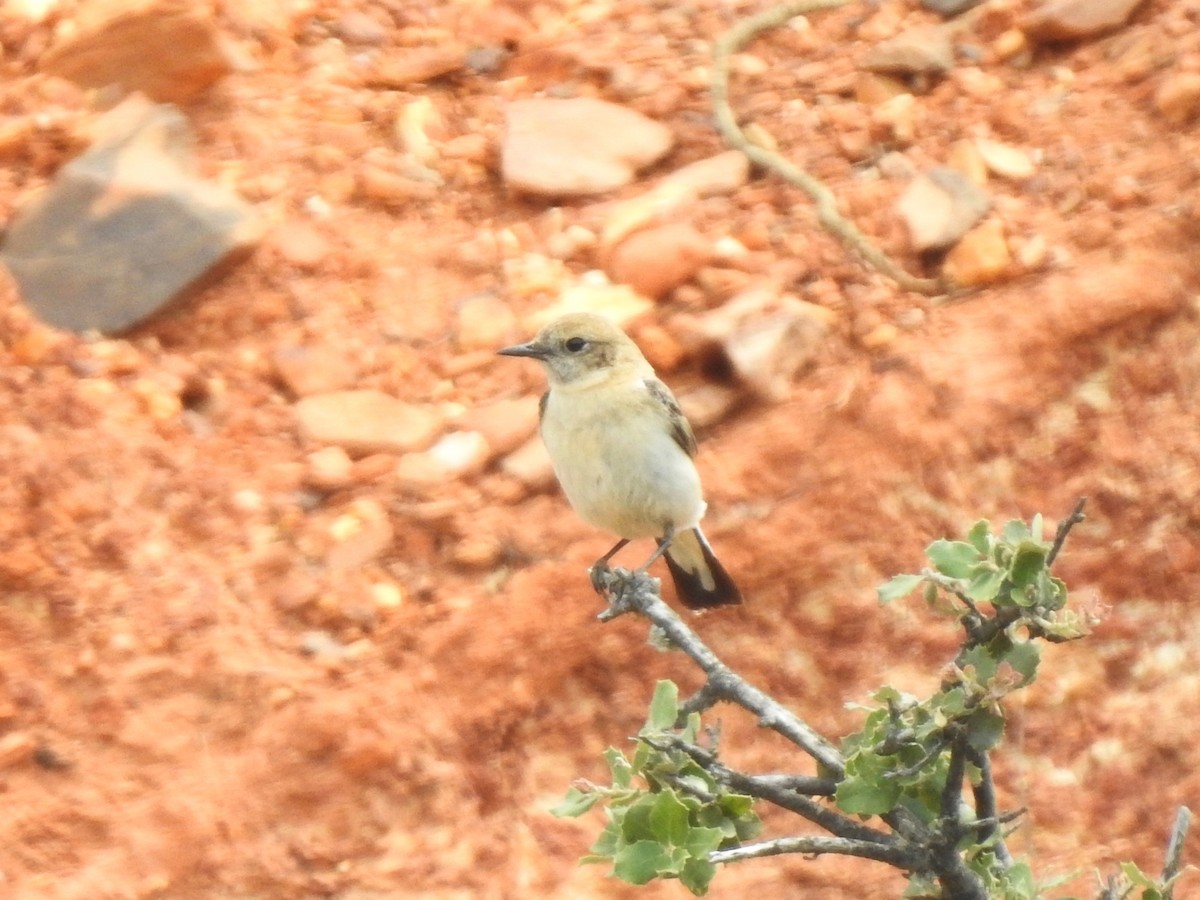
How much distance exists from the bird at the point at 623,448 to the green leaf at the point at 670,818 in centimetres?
274

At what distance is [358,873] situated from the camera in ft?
18.1

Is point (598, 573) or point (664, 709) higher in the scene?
point (664, 709)

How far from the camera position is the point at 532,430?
21.5 ft

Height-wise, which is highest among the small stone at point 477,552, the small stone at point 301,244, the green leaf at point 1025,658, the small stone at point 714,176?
the green leaf at point 1025,658

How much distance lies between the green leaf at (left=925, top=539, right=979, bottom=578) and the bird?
2827 mm

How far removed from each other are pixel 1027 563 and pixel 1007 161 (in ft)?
15.2

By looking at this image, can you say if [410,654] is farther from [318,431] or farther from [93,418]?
[93,418]

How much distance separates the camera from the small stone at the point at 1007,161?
23.0 ft

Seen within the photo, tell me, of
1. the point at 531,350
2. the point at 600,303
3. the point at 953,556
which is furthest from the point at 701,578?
the point at 953,556

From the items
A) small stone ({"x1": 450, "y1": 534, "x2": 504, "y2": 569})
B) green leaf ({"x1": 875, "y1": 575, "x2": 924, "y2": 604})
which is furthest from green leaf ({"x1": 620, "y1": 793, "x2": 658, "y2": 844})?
small stone ({"x1": 450, "y1": 534, "x2": 504, "y2": 569})

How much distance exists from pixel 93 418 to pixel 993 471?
343 cm

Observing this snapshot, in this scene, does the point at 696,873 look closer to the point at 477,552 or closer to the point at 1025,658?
the point at 1025,658

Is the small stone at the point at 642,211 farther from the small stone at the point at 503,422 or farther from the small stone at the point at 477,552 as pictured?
the small stone at the point at 477,552

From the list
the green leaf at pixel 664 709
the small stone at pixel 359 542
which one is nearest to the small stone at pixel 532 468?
the small stone at pixel 359 542
